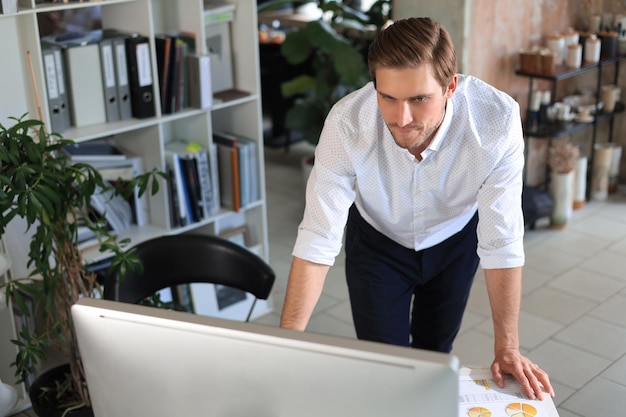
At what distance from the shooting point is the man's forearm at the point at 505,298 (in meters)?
1.90

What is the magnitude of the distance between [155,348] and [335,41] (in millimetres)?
3521

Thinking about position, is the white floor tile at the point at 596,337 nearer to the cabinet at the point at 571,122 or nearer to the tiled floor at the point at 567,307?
the tiled floor at the point at 567,307

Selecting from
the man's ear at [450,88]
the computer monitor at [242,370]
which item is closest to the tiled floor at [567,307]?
the man's ear at [450,88]

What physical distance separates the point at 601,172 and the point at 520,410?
3703mm

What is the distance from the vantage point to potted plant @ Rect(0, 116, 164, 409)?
2.37m

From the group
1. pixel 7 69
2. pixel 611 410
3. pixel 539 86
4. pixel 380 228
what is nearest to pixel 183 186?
pixel 7 69

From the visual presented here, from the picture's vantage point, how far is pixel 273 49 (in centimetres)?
592

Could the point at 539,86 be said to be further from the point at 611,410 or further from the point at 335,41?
the point at 611,410

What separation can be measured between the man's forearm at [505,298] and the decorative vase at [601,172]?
3330 mm

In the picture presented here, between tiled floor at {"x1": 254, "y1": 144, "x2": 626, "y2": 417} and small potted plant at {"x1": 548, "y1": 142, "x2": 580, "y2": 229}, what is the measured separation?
0.24 feet

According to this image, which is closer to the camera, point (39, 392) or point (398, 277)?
point (398, 277)

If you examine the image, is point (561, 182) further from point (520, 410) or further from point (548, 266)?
point (520, 410)

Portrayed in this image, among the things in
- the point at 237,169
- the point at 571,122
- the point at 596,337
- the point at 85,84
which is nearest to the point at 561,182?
the point at 571,122

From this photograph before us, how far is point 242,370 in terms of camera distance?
46.8 inches
